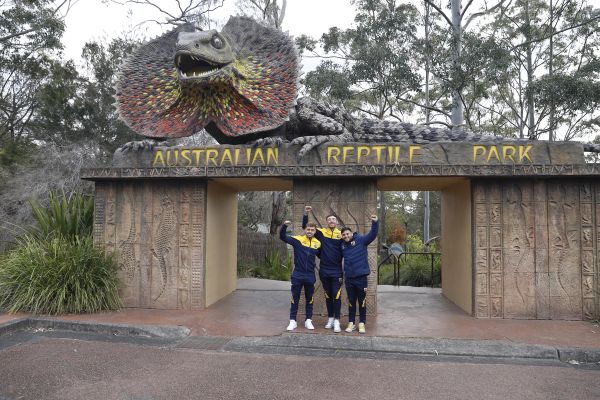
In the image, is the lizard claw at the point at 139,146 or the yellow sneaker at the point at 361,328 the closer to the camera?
the yellow sneaker at the point at 361,328

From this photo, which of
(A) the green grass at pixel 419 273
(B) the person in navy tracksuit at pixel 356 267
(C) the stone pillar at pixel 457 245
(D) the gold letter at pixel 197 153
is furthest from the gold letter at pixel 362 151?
(A) the green grass at pixel 419 273

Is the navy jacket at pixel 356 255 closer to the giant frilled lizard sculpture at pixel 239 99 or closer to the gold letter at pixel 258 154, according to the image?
the giant frilled lizard sculpture at pixel 239 99

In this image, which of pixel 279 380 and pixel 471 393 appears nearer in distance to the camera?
pixel 471 393

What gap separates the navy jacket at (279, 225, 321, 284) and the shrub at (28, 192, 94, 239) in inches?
158

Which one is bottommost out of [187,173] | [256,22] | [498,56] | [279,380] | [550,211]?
[279,380]

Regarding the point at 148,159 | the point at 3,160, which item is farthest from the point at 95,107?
the point at 148,159

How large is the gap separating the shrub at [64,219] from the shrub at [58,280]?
608 mm

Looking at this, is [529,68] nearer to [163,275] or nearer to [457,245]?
[457,245]

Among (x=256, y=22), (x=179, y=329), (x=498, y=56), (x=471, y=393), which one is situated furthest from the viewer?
(x=498, y=56)

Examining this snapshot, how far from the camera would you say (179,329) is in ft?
17.3

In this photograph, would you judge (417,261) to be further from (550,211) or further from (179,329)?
(179,329)

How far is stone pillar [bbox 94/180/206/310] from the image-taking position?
639 centimetres

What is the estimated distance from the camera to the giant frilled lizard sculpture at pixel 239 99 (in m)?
6.20

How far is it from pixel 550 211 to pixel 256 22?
5.48m
